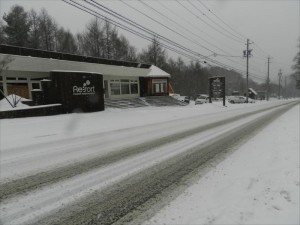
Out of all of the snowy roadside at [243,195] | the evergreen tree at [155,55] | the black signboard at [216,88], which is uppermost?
the evergreen tree at [155,55]

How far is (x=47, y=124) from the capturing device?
14.7 metres

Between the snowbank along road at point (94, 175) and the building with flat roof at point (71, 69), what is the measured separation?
13.8 meters

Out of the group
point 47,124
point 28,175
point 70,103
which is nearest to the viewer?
point 28,175

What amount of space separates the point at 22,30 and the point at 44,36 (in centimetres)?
928

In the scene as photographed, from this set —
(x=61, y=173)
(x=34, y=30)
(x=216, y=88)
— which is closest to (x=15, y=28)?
(x=34, y=30)

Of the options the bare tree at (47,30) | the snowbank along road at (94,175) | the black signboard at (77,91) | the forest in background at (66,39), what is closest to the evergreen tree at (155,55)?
the forest in background at (66,39)

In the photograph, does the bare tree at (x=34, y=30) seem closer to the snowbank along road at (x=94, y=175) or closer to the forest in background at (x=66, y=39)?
the forest in background at (x=66, y=39)

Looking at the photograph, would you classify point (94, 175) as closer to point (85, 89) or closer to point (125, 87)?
point (85, 89)

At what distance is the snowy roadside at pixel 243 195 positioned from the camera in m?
3.99

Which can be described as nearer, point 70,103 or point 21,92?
point 70,103

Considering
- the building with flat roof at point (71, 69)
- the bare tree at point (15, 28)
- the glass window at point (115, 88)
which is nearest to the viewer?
the building with flat roof at point (71, 69)

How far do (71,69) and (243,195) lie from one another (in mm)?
24170

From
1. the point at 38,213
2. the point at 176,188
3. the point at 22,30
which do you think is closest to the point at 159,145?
the point at 176,188

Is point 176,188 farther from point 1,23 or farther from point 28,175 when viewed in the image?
point 1,23
